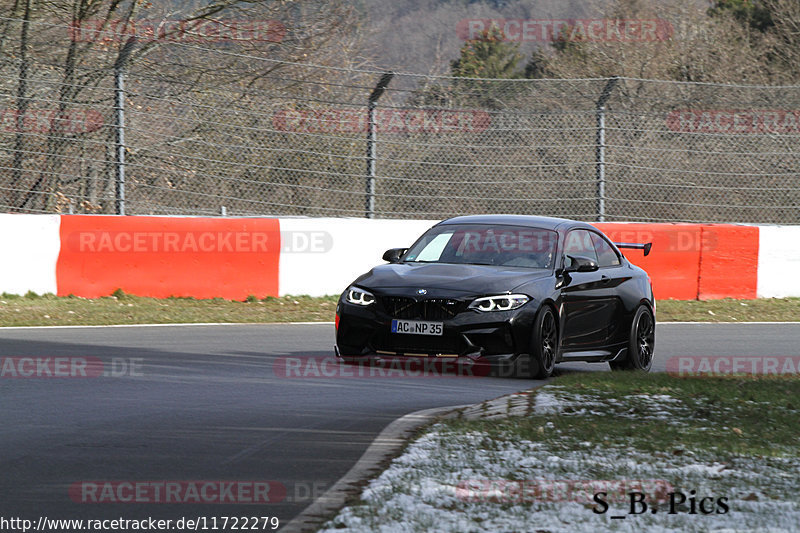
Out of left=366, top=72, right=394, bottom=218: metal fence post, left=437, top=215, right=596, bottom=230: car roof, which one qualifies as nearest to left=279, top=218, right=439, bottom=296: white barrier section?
left=366, top=72, right=394, bottom=218: metal fence post

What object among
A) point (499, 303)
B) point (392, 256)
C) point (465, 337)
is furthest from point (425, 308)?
point (392, 256)

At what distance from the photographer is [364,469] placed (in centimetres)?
660

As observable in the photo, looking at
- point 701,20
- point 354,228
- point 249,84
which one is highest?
point 701,20

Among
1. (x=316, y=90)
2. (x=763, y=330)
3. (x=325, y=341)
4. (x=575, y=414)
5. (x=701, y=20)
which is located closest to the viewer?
(x=575, y=414)

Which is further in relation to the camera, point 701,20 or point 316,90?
point 701,20

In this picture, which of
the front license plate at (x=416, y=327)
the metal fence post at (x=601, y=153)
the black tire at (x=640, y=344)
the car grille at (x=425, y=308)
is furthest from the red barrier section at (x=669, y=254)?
the front license plate at (x=416, y=327)

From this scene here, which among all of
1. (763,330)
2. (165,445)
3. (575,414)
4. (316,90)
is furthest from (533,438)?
(316,90)

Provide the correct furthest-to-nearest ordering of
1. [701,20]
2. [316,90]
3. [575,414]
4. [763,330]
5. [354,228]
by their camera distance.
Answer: [701,20] → [316,90] → [354,228] → [763,330] → [575,414]

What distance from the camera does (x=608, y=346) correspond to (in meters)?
12.1

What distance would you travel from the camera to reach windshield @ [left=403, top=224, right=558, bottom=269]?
11766mm

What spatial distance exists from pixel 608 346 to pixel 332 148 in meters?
7.87

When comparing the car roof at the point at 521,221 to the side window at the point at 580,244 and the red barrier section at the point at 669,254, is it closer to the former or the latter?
the side window at the point at 580,244

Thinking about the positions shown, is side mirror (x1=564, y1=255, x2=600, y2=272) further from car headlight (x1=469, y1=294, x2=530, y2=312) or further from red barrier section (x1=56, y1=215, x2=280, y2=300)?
red barrier section (x1=56, y1=215, x2=280, y2=300)

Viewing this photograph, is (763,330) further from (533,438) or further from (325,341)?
(533,438)
